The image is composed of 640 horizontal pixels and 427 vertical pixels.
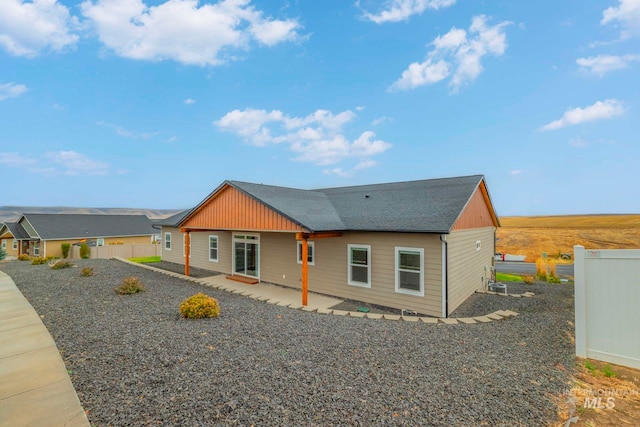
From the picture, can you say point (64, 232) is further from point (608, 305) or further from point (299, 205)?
point (608, 305)

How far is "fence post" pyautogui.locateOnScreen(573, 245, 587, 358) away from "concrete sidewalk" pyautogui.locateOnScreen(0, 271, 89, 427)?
6710 millimetres

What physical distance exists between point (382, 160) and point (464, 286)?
18.4 metres

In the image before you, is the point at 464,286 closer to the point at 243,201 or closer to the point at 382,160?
the point at 243,201

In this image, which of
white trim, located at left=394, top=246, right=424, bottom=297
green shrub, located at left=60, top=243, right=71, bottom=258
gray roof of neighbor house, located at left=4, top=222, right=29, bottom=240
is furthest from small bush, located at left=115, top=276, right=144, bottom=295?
gray roof of neighbor house, located at left=4, top=222, right=29, bottom=240

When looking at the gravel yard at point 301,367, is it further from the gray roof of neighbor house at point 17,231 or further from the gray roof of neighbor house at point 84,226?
the gray roof of neighbor house at point 17,231

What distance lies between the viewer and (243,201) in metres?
10.9

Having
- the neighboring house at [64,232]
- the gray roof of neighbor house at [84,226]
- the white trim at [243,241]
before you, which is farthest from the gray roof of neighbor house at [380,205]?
the gray roof of neighbor house at [84,226]

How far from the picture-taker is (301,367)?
4078mm

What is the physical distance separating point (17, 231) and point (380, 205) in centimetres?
3767

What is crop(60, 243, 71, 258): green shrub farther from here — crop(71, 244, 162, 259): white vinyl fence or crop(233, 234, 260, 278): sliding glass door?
crop(233, 234, 260, 278): sliding glass door

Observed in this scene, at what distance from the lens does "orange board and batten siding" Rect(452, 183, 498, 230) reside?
31.7ft

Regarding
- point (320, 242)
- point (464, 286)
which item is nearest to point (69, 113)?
point (320, 242)

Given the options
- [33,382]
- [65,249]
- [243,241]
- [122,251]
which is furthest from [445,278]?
[65,249]

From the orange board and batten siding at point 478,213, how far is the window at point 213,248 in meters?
12.4
